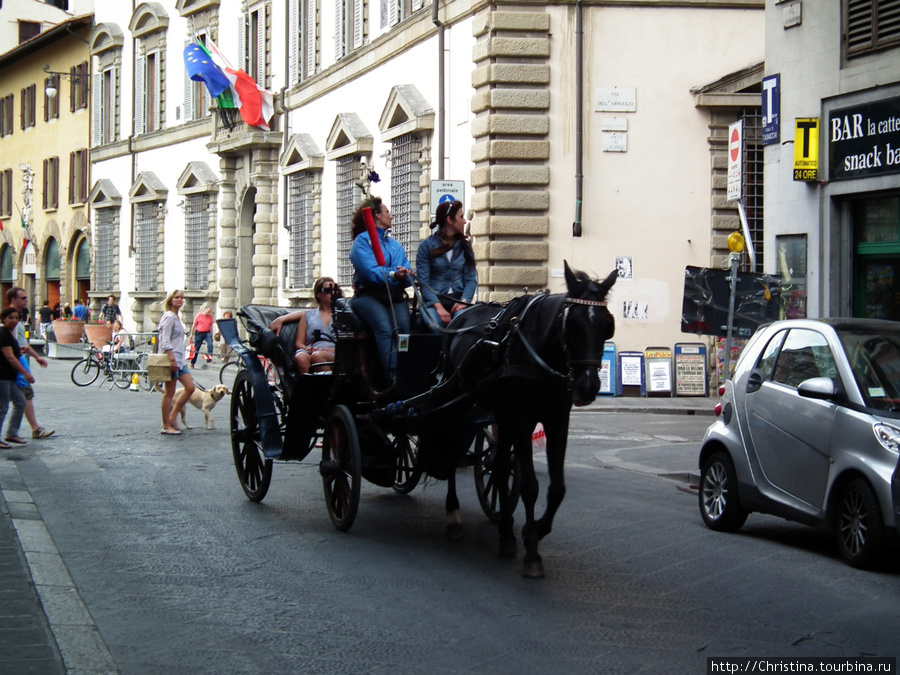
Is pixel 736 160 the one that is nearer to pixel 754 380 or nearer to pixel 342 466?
pixel 754 380

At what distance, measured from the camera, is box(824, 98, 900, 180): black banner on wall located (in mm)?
12805

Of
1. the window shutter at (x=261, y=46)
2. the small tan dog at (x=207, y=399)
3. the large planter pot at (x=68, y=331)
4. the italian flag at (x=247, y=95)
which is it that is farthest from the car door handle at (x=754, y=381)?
the large planter pot at (x=68, y=331)

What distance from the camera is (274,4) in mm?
30344

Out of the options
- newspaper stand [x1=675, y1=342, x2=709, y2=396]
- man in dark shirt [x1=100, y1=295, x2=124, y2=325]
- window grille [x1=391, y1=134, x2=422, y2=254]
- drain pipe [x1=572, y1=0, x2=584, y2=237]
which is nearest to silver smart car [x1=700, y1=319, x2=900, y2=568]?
drain pipe [x1=572, y1=0, x2=584, y2=237]

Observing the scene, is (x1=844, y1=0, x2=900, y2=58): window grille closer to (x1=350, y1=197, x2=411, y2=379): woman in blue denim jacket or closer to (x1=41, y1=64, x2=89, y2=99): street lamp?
(x1=350, y1=197, x2=411, y2=379): woman in blue denim jacket

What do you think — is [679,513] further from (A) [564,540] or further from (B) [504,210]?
(B) [504,210]

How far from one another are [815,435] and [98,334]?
88.9 ft

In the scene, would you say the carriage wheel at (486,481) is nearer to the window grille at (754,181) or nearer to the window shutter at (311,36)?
the window grille at (754,181)

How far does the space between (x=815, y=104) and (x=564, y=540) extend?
8.18 m

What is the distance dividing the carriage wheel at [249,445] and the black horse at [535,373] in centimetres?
260

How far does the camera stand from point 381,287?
8.30 meters

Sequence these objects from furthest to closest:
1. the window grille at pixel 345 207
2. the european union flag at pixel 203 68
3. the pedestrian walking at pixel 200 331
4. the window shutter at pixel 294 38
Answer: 1. the european union flag at pixel 203 68
2. the window shutter at pixel 294 38
3. the pedestrian walking at pixel 200 331
4. the window grille at pixel 345 207

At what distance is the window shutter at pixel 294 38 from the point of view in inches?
1147

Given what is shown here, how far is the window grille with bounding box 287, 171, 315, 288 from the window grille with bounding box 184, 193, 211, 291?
603 centimetres
